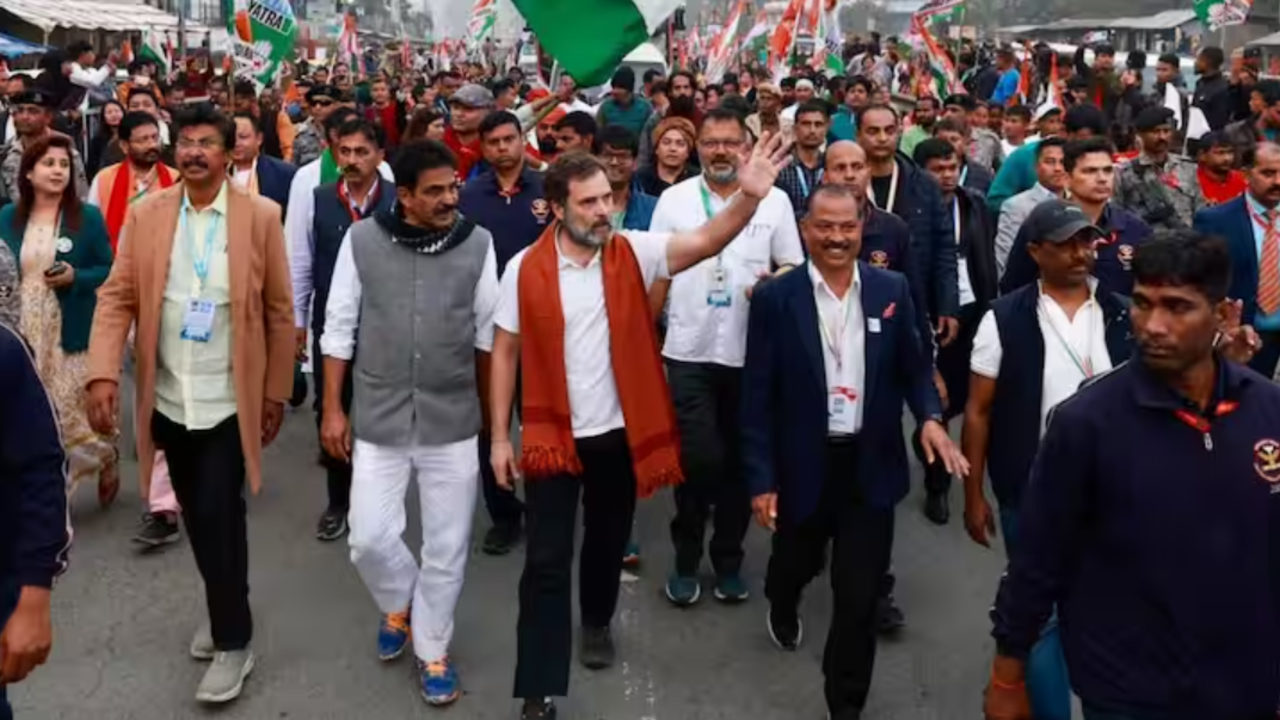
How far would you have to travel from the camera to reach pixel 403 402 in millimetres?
4539

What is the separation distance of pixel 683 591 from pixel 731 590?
20cm

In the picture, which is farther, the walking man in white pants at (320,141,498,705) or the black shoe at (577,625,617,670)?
the black shoe at (577,625,617,670)

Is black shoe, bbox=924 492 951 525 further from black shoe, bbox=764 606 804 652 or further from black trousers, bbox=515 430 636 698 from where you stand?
black trousers, bbox=515 430 636 698

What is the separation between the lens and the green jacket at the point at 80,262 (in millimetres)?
5895

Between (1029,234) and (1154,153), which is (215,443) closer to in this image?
(1029,234)

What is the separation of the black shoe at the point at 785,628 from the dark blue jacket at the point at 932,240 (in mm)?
1847

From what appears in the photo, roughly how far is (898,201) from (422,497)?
2.80 metres

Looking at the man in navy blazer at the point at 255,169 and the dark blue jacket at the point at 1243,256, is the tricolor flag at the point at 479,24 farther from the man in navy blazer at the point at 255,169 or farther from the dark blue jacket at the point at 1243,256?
the dark blue jacket at the point at 1243,256

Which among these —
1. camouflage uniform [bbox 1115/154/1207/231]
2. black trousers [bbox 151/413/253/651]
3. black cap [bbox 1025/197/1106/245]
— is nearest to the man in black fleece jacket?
black trousers [bbox 151/413/253/651]

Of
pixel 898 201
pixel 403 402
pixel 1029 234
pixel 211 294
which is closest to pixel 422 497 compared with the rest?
pixel 403 402

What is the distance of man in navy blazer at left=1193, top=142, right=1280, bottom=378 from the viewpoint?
5773 mm

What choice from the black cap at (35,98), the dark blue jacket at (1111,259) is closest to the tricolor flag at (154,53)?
the black cap at (35,98)

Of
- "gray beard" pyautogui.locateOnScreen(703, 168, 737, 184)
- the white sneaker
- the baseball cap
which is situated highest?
the baseball cap

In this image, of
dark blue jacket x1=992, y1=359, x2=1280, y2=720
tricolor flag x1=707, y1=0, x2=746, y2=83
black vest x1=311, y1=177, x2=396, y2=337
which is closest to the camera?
dark blue jacket x1=992, y1=359, x2=1280, y2=720
